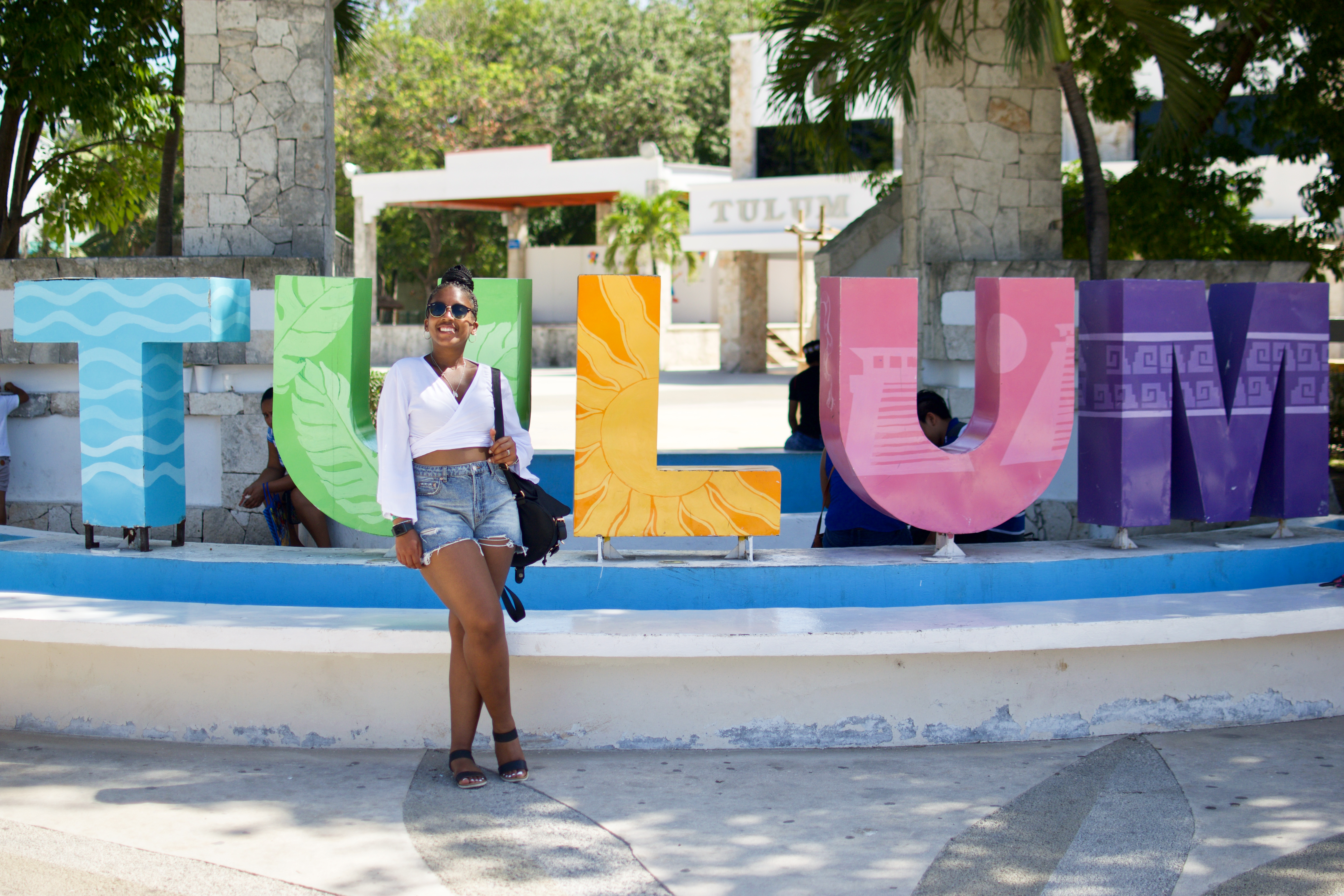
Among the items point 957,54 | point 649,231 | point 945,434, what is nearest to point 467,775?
point 945,434

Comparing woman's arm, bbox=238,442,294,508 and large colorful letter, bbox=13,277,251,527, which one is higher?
large colorful letter, bbox=13,277,251,527

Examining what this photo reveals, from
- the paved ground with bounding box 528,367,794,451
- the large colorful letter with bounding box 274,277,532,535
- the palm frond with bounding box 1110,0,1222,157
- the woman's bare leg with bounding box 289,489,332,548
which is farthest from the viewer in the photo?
the paved ground with bounding box 528,367,794,451

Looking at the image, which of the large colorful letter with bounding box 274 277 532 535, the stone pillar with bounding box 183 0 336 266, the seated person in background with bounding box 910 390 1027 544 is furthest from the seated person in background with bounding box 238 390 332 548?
the seated person in background with bounding box 910 390 1027 544

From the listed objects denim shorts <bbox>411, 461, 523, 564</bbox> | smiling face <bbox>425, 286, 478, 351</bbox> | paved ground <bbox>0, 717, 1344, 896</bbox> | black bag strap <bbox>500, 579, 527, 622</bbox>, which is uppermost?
smiling face <bbox>425, 286, 478, 351</bbox>

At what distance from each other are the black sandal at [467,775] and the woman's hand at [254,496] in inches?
116

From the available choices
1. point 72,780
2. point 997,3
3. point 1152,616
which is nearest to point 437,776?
point 72,780

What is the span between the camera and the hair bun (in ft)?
14.6

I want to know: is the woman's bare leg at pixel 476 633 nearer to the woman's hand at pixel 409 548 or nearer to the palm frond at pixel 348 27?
the woman's hand at pixel 409 548

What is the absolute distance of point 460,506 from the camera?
434cm

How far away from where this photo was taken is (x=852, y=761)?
4.75m

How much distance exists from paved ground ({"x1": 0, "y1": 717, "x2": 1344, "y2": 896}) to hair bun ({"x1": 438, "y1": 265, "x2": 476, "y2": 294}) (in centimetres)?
182

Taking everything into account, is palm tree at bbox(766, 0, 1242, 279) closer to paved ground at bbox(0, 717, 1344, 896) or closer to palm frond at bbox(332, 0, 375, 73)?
palm frond at bbox(332, 0, 375, 73)

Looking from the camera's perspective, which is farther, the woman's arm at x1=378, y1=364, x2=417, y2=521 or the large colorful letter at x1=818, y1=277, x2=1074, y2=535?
the large colorful letter at x1=818, y1=277, x2=1074, y2=535

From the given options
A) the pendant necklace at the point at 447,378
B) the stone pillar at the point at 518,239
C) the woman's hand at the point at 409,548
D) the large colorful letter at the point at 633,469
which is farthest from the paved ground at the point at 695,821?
the stone pillar at the point at 518,239
